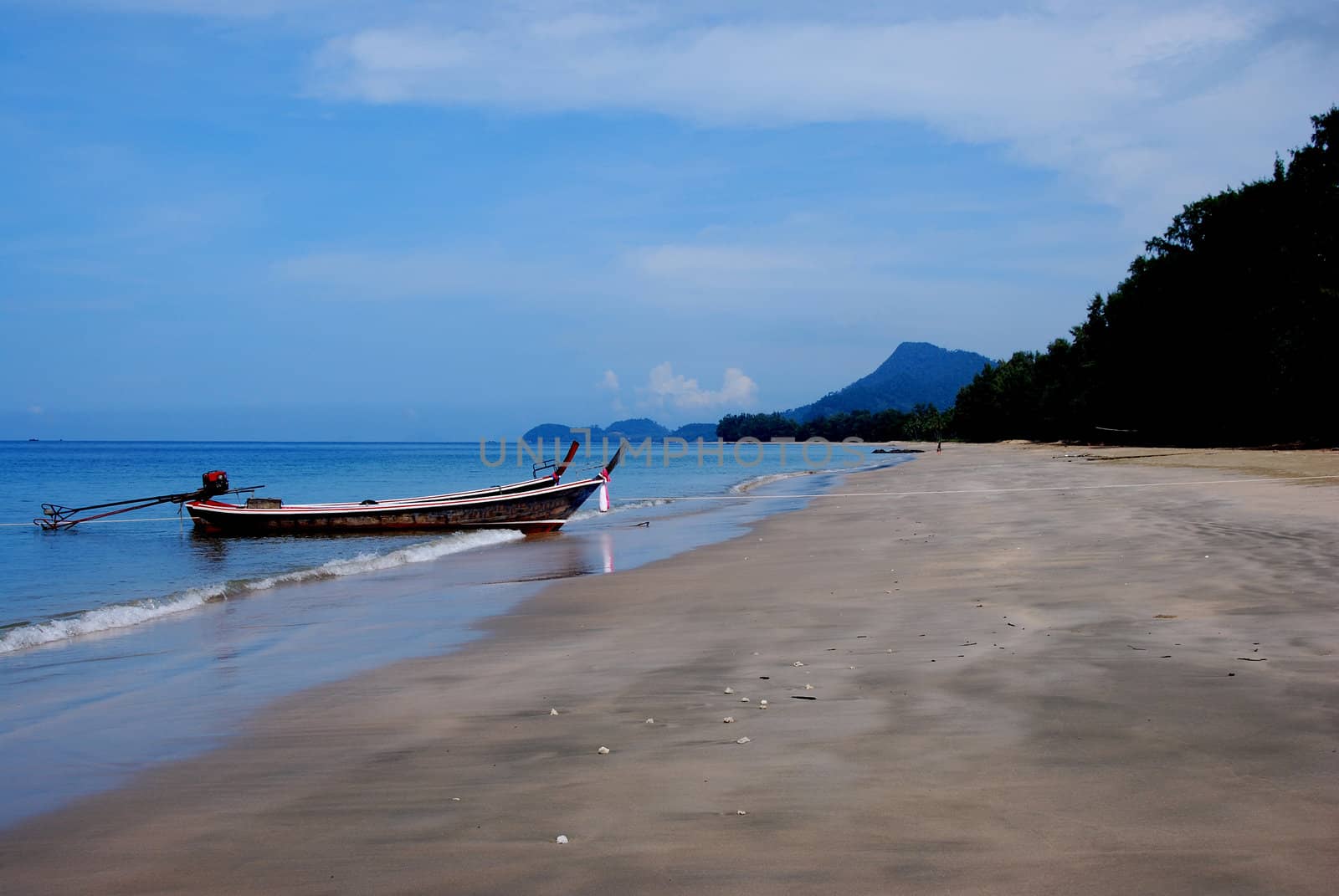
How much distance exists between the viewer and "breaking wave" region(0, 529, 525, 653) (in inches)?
397

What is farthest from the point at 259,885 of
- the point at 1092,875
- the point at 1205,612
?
the point at 1205,612

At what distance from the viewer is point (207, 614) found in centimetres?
1150

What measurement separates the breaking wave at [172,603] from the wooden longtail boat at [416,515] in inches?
182

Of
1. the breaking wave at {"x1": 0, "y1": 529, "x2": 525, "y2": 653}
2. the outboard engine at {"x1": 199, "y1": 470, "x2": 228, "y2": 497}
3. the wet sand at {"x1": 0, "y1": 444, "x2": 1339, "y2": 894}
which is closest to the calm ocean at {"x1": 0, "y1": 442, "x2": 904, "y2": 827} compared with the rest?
the breaking wave at {"x1": 0, "y1": 529, "x2": 525, "y2": 653}

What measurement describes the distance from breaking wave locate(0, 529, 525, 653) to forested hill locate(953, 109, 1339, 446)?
129 ft

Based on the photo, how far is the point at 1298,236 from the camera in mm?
44531

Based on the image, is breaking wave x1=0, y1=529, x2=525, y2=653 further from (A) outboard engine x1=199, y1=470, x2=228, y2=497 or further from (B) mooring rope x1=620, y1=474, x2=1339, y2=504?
(B) mooring rope x1=620, y1=474, x2=1339, y2=504

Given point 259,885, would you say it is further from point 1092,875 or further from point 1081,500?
point 1081,500

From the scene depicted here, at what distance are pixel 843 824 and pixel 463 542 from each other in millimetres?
18313

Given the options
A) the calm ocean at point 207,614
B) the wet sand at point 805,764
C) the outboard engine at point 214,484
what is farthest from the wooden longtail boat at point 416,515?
the wet sand at point 805,764

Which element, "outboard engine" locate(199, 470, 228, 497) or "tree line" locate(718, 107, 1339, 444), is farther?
"tree line" locate(718, 107, 1339, 444)

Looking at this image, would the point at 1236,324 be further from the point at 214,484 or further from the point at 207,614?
the point at 207,614

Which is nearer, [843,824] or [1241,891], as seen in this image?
[1241,891]

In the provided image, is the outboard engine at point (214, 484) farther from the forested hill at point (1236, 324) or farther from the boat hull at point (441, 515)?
the forested hill at point (1236, 324)
